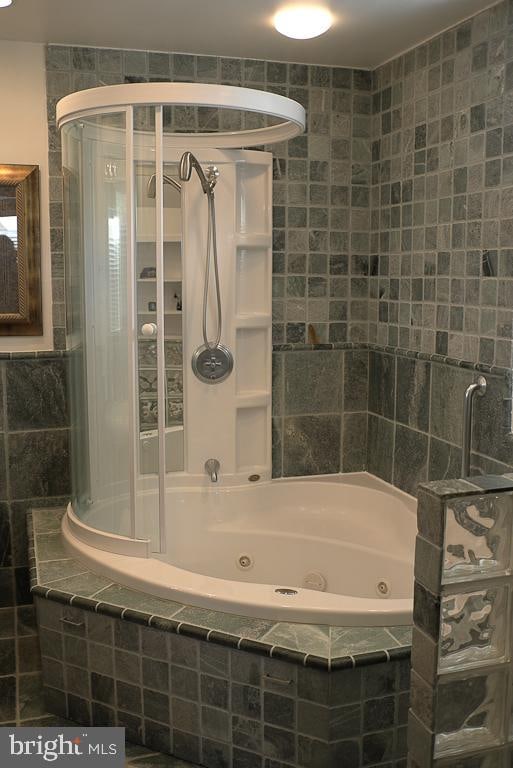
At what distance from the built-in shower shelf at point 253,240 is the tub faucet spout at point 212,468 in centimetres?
94

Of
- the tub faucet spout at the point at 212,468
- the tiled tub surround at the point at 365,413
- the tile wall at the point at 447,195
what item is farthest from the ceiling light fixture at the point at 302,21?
the tub faucet spout at the point at 212,468

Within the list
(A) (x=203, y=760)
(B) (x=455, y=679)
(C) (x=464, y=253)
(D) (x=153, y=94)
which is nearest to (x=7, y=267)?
(D) (x=153, y=94)

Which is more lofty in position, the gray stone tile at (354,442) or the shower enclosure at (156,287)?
the shower enclosure at (156,287)

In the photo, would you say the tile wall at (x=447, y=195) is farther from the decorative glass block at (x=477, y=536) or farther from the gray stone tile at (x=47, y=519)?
the gray stone tile at (x=47, y=519)

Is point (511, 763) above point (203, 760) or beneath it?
above

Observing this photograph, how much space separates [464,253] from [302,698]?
5.41 feet

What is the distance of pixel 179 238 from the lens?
9.90 feet

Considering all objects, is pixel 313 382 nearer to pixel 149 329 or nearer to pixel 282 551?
pixel 282 551

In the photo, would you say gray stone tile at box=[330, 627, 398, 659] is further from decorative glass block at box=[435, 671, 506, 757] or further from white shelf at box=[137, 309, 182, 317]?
white shelf at box=[137, 309, 182, 317]

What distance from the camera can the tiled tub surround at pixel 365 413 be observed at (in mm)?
3072

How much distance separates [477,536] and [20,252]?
235cm

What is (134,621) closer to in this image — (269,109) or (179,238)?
(179,238)

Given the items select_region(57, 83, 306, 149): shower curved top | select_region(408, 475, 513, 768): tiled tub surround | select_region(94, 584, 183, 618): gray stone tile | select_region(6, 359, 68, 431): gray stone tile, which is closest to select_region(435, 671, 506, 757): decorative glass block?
select_region(408, 475, 513, 768): tiled tub surround

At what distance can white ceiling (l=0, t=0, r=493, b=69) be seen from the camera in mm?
2648
